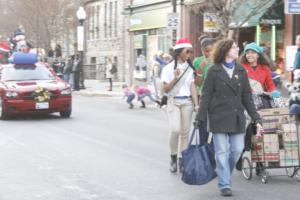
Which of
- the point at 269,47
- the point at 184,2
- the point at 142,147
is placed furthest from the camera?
the point at 184,2

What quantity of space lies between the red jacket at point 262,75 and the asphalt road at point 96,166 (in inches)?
46.9

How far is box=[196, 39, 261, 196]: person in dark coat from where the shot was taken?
7.53 metres

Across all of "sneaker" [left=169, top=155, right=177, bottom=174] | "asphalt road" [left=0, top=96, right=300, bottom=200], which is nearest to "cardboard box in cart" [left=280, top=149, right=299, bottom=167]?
"asphalt road" [left=0, top=96, right=300, bottom=200]

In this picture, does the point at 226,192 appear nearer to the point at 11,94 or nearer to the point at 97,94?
the point at 11,94

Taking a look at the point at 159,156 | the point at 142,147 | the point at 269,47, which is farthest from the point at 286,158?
the point at 269,47

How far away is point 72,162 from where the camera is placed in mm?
10094

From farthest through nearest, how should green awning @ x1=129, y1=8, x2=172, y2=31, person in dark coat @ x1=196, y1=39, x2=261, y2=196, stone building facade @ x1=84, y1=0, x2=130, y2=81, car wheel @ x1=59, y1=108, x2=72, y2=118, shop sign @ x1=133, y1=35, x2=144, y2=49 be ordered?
1. stone building facade @ x1=84, y1=0, x2=130, y2=81
2. shop sign @ x1=133, y1=35, x2=144, y2=49
3. green awning @ x1=129, y1=8, x2=172, y2=31
4. car wheel @ x1=59, y1=108, x2=72, y2=118
5. person in dark coat @ x1=196, y1=39, x2=261, y2=196

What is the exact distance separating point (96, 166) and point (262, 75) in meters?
2.74

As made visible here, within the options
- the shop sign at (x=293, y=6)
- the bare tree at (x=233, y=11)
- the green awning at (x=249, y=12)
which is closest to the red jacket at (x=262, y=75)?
the shop sign at (x=293, y=6)

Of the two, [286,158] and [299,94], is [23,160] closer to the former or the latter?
[286,158]

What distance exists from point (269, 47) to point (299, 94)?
1224 cm

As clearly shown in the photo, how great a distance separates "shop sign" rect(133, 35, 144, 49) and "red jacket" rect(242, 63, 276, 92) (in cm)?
2853

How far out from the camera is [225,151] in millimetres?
7570

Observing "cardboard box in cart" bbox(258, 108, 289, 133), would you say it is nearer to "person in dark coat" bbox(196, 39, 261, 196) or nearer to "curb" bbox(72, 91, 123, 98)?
"person in dark coat" bbox(196, 39, 261, 196)
